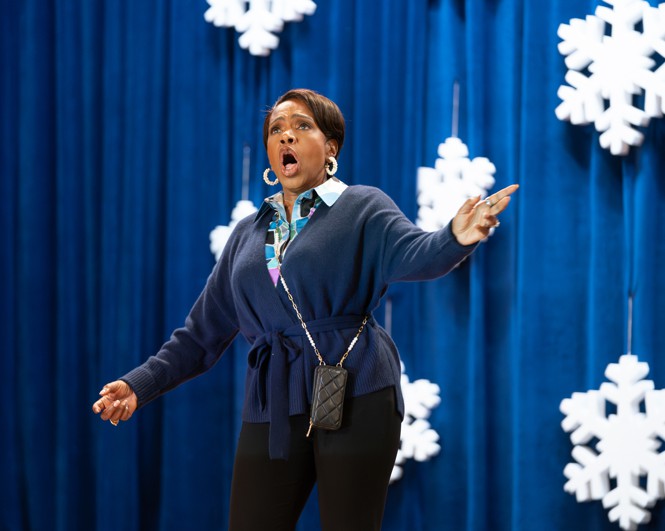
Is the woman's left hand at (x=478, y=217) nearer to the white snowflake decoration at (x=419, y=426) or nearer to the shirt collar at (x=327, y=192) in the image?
the shirt collar at (x=327, y=192)

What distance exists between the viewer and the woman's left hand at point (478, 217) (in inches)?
53.4

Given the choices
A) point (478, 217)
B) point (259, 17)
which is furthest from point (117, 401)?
point (259, 17)

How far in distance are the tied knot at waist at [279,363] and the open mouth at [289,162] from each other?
0.31m

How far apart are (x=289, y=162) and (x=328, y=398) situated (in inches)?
19.3

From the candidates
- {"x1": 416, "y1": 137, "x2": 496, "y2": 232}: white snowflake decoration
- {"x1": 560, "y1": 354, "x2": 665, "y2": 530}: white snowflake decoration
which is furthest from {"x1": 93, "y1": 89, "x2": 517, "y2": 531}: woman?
{"x1": 560, "y1": 354, "x2": 665, "y2": 530}: white snowflake decoration

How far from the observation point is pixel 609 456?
7.07 feet

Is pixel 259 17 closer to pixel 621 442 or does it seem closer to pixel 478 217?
pixel 478 217

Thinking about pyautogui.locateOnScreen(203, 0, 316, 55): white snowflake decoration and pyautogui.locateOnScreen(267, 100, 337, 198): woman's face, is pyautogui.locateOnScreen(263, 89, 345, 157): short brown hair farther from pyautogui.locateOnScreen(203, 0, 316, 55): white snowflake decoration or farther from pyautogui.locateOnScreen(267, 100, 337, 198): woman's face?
pyautogui.locateOnScreen(203, 0, 316, 55): white snowflake decoration

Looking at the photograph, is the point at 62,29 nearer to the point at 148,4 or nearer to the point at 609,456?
the point at 148,4

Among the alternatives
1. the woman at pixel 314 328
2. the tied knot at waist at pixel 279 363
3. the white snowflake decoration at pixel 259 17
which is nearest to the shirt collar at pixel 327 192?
the woman at pixel 314 328

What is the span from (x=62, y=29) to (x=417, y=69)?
1.29m

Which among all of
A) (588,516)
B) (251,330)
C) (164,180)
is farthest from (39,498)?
(588,516)

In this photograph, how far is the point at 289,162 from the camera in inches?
66.3

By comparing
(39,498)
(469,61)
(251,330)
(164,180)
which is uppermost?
(469,61)
